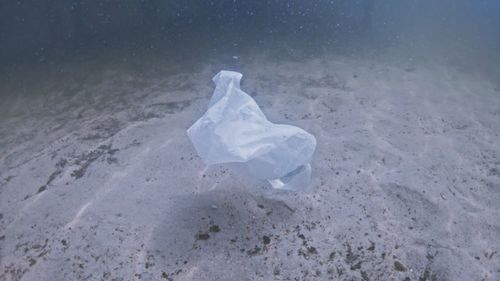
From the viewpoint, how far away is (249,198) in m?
3.31

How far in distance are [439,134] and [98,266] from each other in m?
4.73

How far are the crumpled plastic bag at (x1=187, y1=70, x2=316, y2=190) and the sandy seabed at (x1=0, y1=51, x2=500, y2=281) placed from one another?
46 cm

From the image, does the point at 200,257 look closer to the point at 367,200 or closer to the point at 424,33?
the point at 367,200

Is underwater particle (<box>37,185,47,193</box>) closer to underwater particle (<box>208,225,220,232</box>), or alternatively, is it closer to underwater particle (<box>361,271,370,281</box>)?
underwater particle (<box>208,225,220,232</box>)

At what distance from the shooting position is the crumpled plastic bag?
108 inches

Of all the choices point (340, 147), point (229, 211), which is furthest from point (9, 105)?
point (340, 147)

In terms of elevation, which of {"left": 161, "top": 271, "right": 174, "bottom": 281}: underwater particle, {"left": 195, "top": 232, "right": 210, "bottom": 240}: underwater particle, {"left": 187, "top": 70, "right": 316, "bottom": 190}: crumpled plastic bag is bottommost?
{"left": 161, "top": 271, "right": 174, "bottom": 281}: underwater particle

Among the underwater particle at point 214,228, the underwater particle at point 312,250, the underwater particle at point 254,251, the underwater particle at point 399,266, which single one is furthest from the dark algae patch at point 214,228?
the underwater particle at point 399,266

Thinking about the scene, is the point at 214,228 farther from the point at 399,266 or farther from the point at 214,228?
the point at 399,266

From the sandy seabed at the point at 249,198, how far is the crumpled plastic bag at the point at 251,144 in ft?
1.52

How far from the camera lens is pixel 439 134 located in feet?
16.0

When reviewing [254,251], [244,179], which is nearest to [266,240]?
[254,251]

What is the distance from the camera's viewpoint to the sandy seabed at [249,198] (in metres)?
2.72

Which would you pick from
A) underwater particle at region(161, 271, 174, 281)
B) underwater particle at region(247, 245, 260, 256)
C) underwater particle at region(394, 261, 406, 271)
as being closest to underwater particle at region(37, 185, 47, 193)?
underwater particle at region(161, 271, 174, 281)
